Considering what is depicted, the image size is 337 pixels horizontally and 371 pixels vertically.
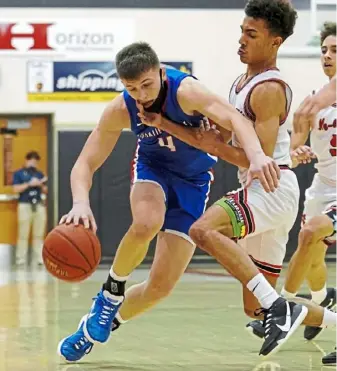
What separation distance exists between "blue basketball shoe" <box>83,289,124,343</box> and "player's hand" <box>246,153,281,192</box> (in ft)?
4.09

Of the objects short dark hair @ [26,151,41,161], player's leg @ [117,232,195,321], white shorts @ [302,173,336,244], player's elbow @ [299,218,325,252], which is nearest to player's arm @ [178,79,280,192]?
player's leg @ [117,232,195,321]

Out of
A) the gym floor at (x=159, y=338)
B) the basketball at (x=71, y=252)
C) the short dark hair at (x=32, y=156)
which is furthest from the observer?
the short dark hair at (x=32, y=156)

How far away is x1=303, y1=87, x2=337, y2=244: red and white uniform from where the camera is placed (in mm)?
7043

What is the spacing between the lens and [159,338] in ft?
20.5

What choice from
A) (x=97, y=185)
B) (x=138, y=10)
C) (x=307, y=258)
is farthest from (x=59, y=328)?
(x=138, y=10)

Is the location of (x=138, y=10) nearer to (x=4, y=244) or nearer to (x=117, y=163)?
(x=117, y=163)

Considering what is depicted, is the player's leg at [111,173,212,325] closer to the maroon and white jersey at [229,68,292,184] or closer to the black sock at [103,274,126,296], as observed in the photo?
the black sock at [103,274,126,296]

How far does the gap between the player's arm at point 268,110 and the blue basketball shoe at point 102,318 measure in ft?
4.16

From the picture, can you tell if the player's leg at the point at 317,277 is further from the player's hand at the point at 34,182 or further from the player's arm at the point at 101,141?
the player's hand at the point at 34,182

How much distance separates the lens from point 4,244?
14609 mm

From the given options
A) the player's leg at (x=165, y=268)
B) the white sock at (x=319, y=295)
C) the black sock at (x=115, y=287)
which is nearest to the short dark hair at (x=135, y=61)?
the player's leg at (x=165, y=268)

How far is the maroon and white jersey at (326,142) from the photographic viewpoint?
7078 mm

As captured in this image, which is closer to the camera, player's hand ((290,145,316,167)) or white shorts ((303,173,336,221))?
player's hand ((290,145,316,167))

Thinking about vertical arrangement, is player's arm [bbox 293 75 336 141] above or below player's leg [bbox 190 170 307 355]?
above
